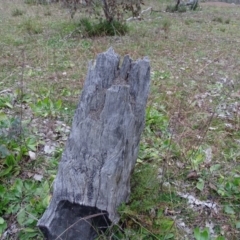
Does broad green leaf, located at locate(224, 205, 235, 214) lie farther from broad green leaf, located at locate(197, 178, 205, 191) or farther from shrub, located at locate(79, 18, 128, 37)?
shrub, located at locate(79, 18, 128, 37)

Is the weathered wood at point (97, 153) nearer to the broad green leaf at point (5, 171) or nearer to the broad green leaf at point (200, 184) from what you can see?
the broad green leaf at point (5, 171)

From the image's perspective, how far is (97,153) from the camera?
1.92m

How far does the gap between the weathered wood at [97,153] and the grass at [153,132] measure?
0.64 feet

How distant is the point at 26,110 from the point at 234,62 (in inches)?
154

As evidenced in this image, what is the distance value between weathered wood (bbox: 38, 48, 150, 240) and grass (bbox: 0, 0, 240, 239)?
19 cm

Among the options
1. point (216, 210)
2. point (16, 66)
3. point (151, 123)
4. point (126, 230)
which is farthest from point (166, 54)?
point (126, 230)

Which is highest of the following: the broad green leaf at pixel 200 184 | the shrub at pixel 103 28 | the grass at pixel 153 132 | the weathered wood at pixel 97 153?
the weathered wood at pixel 97 153

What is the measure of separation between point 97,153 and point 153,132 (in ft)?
5.29

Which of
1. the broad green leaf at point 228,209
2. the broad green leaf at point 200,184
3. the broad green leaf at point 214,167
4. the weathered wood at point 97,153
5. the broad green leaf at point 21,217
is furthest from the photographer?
the broad green leaf at point 214,167

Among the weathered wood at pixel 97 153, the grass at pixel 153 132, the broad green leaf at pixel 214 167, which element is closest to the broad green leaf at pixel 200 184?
the grass at pixel 153 132

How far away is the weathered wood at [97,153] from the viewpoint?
6.24 ft

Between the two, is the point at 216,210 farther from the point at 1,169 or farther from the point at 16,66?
the point at 16,66

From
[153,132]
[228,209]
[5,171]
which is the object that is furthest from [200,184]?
[5,171]

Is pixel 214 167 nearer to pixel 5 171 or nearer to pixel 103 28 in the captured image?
pixel 5 171
